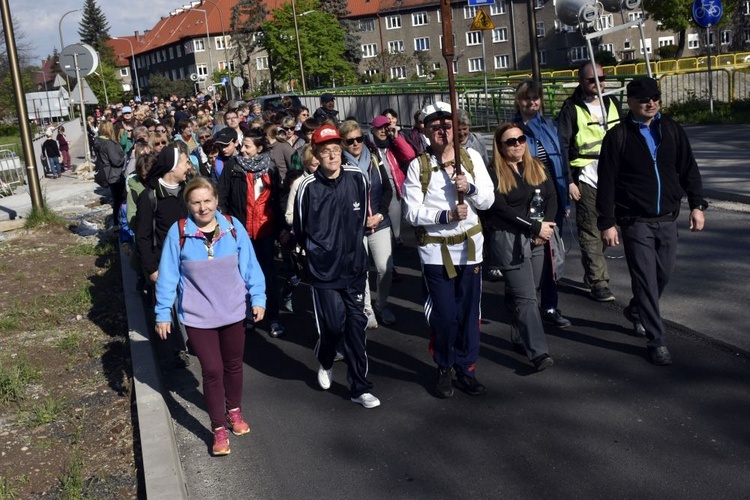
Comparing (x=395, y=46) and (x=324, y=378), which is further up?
(x=395, y=46)

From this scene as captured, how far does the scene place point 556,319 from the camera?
7.16m

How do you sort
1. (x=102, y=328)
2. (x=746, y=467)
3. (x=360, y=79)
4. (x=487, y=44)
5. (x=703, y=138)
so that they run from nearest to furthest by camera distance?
(x=746, y=467) < (x=102, y=328) < (x=703, y=138) < (x=360, y=79) < (x=487, y=44)

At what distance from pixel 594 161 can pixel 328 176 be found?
2695 millimetres

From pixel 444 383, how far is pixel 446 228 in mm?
1032

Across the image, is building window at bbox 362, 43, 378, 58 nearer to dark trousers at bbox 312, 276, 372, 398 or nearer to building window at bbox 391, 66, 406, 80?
building window at bbox 391, 66, 406, 80

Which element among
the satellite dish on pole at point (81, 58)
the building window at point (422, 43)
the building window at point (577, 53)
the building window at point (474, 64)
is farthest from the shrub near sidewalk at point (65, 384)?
the building window at point (422, 43)

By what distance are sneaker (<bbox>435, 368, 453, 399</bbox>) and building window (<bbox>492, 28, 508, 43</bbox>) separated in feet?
272

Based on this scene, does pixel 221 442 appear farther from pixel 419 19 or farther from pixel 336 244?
pixel 419 19

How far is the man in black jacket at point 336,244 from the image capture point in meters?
5.83

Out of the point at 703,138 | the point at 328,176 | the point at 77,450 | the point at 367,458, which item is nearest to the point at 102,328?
the point at 77,450

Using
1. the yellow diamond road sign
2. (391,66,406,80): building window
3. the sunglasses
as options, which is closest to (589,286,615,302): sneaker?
the sunglasses

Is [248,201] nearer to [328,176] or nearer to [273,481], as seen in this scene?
[328,176]

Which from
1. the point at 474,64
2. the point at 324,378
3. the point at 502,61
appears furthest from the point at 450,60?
the point at 474,64

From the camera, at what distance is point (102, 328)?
29.7ft
